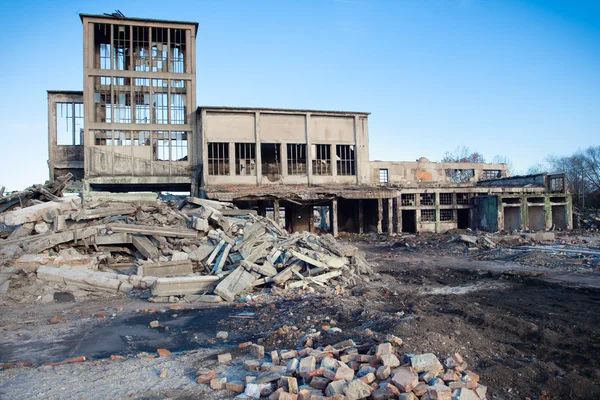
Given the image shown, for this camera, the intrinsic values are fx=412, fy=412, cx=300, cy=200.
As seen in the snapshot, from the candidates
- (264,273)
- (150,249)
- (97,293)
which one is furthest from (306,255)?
(97,293)

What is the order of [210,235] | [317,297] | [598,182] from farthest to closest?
[598,182] < [210,235] < [317,297]

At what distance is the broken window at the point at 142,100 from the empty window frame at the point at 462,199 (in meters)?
22.2

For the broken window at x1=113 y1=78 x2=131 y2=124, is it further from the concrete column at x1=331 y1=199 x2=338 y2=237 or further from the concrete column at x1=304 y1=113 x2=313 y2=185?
the concrete column at x1=331 y1=199 x2=338 y2=237

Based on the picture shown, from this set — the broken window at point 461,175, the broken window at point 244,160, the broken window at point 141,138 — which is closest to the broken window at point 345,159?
the broken window at point 244,160

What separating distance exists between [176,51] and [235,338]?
2507 centimetres

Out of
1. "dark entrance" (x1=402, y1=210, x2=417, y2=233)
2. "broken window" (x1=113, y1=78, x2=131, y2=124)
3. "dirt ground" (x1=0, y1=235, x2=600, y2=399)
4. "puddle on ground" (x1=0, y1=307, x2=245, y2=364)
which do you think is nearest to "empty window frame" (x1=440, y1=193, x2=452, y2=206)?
"dark entrance" (x1=402, y1=210, x2=417, y2=233)

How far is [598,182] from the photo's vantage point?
4719 centimetres

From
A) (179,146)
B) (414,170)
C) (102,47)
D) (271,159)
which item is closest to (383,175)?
(414,170)

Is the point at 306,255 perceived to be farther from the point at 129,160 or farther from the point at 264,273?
the point at 129,160

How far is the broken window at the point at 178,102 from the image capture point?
87.0ft

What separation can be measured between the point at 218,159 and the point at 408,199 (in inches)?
534

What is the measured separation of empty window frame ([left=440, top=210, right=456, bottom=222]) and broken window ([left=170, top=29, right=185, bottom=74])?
20.7 meters

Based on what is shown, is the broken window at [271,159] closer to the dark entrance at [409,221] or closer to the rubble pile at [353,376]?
the dark entrance at [409,221]

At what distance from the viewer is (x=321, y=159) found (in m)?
27.9
